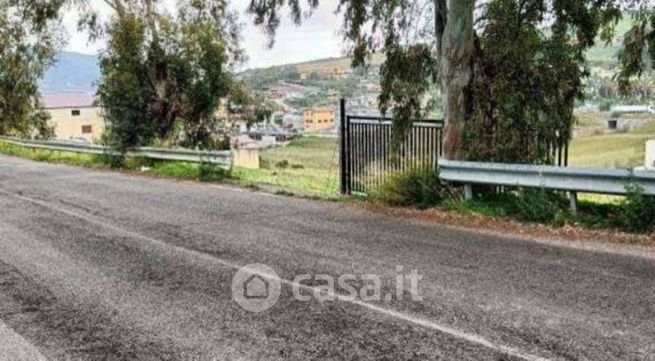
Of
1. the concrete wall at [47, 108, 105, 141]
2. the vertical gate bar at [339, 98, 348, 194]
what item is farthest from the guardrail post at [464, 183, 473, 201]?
the concrete wall at [47, 108, 105, 141]

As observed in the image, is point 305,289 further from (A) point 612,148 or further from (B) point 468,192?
(A) point 612,148

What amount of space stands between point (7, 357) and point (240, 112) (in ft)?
59.1

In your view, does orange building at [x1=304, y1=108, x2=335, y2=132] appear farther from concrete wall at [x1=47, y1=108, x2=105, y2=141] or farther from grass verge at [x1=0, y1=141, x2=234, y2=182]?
concrete wall at [x1=47, y1=108, x2=105, y2=141]

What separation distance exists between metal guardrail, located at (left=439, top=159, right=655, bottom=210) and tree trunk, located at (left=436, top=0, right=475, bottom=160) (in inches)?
25.4

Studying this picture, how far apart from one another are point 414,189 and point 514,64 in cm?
257

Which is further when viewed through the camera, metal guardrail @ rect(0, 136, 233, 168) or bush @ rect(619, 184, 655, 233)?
metal guardrail @ rect(0, 136, 233, 168)

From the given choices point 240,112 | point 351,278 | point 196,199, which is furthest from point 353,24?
point 240,112

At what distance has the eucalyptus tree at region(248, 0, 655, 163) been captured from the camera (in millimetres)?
10508

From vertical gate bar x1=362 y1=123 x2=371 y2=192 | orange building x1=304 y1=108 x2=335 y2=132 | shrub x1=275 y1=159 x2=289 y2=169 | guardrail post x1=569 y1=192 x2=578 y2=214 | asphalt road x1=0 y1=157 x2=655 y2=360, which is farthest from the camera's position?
shrub x1=275 y1=159 x2=289 y2=169

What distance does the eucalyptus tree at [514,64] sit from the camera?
34.5ft

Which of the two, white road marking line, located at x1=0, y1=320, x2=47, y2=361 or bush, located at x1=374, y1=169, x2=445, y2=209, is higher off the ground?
bush, located at x1=374, y1=169, x2=445, y2=209

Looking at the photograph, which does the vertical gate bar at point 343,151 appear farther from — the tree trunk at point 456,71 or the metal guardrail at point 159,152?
the metal guardrail at point 159,152

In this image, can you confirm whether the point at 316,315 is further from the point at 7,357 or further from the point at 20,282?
the point at 20,282

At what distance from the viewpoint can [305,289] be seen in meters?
6.53
